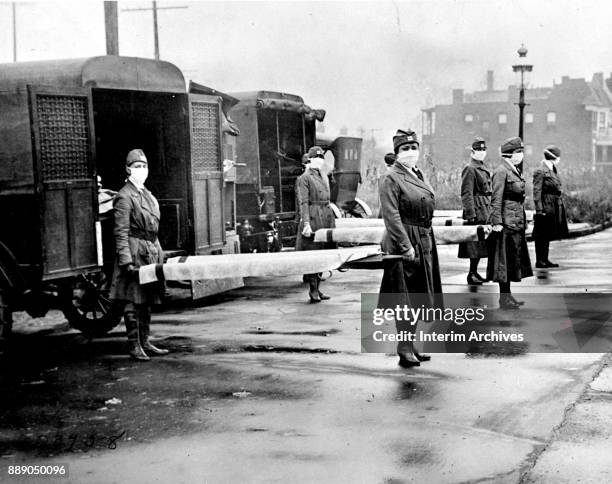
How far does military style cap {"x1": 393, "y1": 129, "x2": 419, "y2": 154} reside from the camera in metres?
7.51

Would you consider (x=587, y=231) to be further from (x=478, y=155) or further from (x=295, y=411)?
(x=295, y=411)

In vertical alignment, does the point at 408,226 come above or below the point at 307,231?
above

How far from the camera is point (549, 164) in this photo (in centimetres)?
1476

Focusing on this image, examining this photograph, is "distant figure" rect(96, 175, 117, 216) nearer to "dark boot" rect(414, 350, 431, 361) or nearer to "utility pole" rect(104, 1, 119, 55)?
"dark boot" rect(414, 350, 431, 361)

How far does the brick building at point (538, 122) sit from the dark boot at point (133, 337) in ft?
206

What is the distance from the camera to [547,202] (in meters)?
14.8

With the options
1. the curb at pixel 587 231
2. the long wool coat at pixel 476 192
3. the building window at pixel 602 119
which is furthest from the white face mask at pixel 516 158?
the building window at pixel 602 119

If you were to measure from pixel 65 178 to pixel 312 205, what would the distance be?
14.4 ft

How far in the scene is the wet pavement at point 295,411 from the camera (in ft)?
16.6

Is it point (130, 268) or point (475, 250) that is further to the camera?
point (475, 250)

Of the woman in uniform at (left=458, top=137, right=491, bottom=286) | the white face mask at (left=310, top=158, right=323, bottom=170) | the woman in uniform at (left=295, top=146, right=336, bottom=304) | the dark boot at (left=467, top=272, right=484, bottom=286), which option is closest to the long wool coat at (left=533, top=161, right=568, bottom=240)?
the dark boot at (left=467, top=272, right=484, bottom=286)

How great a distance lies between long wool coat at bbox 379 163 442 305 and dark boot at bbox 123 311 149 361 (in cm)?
256

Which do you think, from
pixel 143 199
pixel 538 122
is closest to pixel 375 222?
pixel 143 199

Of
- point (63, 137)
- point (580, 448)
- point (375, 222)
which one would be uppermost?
point (63, 137)
